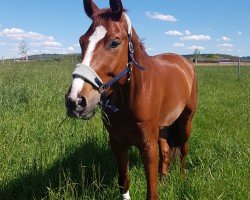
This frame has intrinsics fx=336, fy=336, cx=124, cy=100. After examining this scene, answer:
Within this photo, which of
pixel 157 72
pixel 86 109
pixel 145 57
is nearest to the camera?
pixel 86 109

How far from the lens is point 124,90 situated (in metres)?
2.98

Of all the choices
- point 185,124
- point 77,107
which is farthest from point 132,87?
point 185,124

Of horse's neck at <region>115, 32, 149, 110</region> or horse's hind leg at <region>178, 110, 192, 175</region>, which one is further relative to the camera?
horse's hind leg at <region>178, 110, 192, 175</region>

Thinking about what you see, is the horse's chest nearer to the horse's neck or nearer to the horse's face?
the horse's neck

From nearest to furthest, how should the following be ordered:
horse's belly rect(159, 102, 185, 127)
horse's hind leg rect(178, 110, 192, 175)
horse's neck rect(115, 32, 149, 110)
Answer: horse's neck rect(115, 32, 149, 110), horse's belly rect(159, 102, 185, 127), horse's hind leg rect(178, 110, 192, 175)

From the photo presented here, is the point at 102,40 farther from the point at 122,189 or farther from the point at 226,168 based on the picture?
the point at 226,168

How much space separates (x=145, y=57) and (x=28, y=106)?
4086 mm

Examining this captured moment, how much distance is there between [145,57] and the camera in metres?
3.26

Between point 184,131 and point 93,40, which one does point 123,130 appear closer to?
point 93,40

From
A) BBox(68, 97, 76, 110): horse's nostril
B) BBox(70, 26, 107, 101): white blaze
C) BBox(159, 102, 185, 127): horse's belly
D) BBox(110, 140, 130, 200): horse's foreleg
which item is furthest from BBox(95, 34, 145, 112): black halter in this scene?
BBox(159, 102, 185, 127): horse's belly

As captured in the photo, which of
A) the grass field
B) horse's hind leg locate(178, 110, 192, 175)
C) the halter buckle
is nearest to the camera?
the halter buckle

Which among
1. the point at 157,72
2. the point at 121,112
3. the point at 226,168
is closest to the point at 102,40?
the point at 121,112

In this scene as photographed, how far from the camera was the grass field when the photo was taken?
11.0 ft

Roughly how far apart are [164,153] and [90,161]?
969 mm
